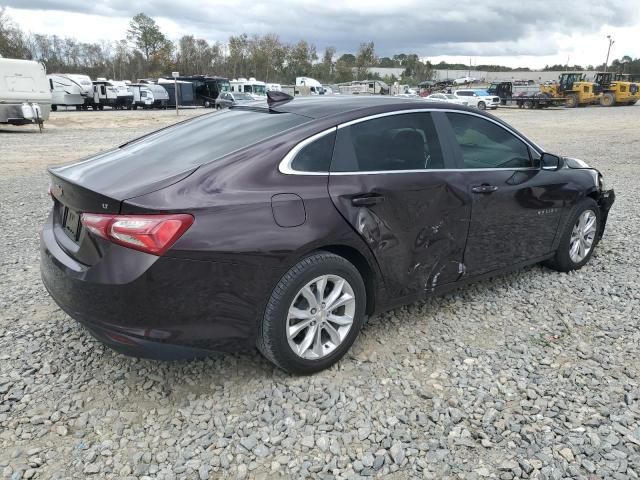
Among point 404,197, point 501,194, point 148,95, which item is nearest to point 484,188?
point 501,194

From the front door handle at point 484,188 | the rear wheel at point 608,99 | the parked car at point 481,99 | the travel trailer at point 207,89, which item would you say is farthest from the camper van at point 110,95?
the front door handle at point 484,188

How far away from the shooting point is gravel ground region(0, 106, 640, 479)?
2.41 m

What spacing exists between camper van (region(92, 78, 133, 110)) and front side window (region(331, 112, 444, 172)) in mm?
41713

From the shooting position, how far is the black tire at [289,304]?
8.96 ft

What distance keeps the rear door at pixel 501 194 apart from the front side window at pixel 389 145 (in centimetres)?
23

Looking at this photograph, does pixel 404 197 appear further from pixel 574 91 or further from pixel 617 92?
pixel 617 92

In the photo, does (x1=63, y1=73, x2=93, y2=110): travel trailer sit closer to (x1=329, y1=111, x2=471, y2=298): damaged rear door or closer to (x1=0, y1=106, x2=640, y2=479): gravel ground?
(x1=0, y1=106, x2=640, y2=479): gravel ground

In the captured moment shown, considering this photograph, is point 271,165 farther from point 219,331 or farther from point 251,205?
point 219,331

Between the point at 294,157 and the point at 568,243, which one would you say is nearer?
the point at 294,157

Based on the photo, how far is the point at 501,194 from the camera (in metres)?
3.80

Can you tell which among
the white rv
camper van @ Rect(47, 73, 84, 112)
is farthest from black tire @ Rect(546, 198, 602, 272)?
the white rv

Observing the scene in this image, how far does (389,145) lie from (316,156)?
59 centimetres

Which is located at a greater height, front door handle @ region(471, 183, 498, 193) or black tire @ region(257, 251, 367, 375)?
front door handle @ region(471, 183, 498, 193)

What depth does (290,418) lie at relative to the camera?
2703 millimetres
